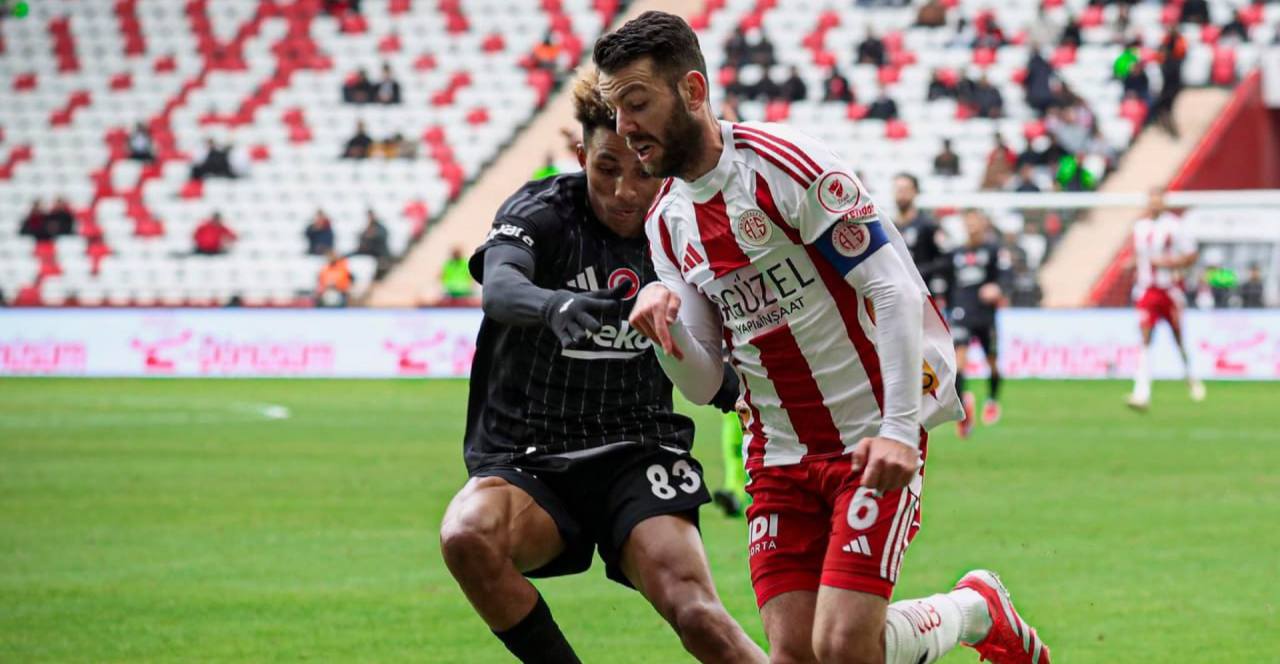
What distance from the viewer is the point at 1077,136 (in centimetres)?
3045

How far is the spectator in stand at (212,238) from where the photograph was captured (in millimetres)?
31703

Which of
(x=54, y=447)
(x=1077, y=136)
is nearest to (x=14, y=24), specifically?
(x=1077, y=136)

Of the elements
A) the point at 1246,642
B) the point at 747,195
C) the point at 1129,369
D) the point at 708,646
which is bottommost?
the point at 1129,369

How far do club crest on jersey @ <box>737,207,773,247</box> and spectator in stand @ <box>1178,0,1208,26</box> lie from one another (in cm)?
3011

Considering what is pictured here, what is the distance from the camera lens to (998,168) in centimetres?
2986

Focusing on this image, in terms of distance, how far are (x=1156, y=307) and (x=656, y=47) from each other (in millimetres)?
16143

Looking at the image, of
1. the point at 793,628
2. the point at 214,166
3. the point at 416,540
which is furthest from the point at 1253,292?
the point at 793,628

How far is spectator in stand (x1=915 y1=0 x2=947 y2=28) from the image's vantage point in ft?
112

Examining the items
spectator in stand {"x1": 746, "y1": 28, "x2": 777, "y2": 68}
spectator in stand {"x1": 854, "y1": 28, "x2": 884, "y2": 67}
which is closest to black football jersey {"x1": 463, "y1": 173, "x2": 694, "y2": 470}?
spectator in stand {"x1": 746, "y1": 28, "x2": 777, "y2": 68}

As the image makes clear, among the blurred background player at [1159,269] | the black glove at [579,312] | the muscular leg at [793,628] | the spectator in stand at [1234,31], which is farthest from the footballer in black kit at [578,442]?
the spectator in stand at [1234,31]

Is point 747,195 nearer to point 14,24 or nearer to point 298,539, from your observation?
point 298,539

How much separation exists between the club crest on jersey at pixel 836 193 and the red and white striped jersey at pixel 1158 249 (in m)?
15.9

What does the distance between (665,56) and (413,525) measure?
6.92 metres

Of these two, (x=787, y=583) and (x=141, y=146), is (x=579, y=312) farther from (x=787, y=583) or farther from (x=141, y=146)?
(x=141, y=146)
